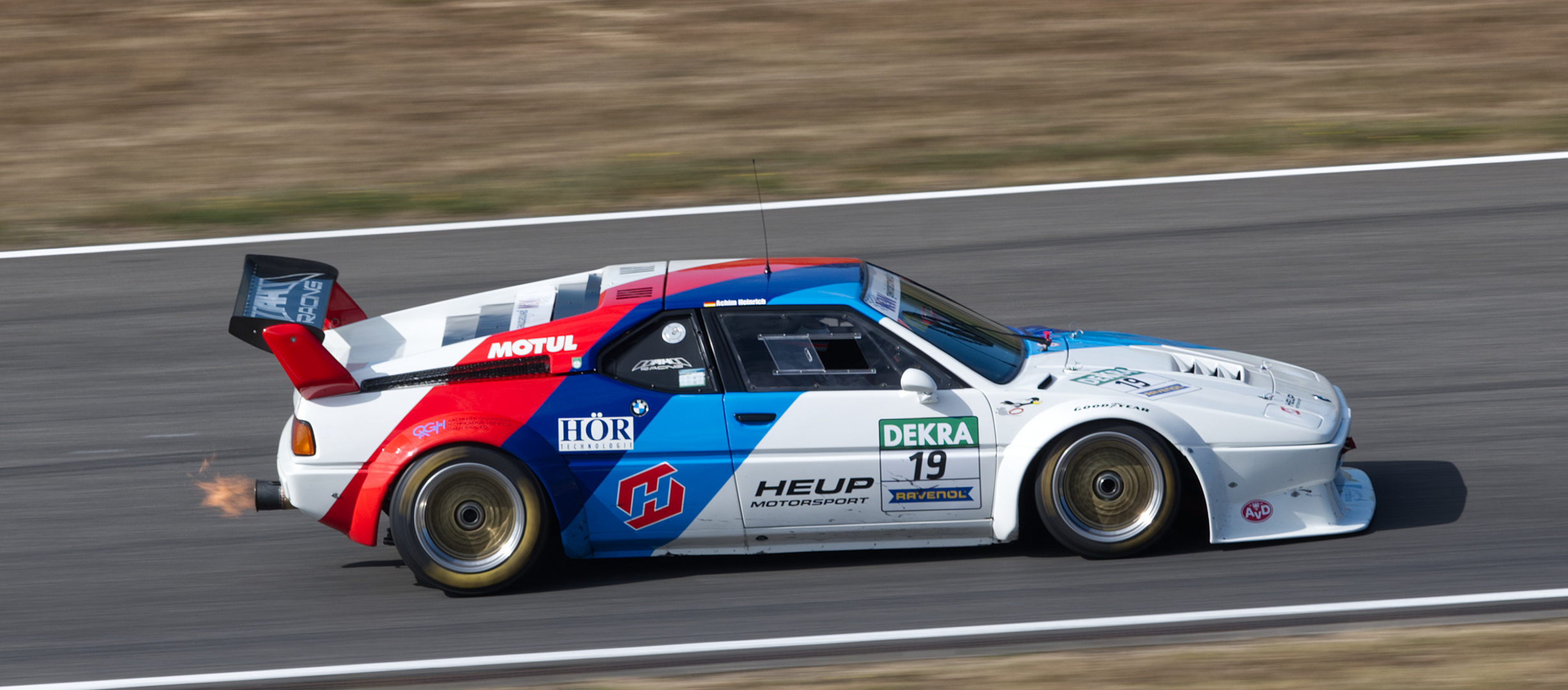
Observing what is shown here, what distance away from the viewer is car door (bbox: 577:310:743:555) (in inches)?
227

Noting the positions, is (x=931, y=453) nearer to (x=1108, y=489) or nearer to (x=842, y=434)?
(x=842, y=434)

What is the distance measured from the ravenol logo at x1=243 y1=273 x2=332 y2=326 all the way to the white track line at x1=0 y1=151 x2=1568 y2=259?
413 centimetres

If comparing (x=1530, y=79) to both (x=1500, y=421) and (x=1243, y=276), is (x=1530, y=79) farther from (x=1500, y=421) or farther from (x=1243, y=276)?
(x=1500, y=421)

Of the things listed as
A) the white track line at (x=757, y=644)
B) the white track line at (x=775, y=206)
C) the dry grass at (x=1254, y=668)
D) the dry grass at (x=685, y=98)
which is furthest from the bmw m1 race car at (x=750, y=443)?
the dry grass at (x=685, y=98)

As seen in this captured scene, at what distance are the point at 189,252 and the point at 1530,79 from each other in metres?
11.3

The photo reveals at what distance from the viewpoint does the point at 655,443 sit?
577 centimetres

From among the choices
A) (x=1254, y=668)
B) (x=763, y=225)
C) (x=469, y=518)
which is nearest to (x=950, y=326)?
(x=1254, y=668)

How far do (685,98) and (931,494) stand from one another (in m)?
8.11

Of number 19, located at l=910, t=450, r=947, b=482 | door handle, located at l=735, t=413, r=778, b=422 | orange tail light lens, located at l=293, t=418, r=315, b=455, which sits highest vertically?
door handle, located at l=735, t=413, r=778, b=422

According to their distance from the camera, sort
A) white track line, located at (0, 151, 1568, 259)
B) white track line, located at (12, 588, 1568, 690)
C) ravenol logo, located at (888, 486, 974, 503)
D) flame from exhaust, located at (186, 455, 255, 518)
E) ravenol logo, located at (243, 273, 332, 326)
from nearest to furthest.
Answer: white track line, located at (12, 588, 1568, 690) < ravenol logo, located at (888, 486, 974, 503) < ravenol logo, located at (243, 273, 332, 326) < flame from exhaust, located at (186, 455, 255, 518) < white track line, located at (0, 151, 1568, 259)

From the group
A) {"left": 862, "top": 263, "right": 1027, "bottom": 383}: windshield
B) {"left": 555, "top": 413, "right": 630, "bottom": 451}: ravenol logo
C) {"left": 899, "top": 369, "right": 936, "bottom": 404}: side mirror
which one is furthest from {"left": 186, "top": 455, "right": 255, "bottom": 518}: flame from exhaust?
{"left": 899, "top": 369, "right": 936, "bottom": 404}: side mirror

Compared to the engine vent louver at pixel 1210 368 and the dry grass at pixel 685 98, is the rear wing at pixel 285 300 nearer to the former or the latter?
the engine vent louver at pixel 1210 368

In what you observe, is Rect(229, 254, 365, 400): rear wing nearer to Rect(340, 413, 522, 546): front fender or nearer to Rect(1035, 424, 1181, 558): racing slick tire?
Rect(340, 413, 522, 546): front fender

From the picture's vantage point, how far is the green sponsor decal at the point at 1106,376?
596 centimetres
